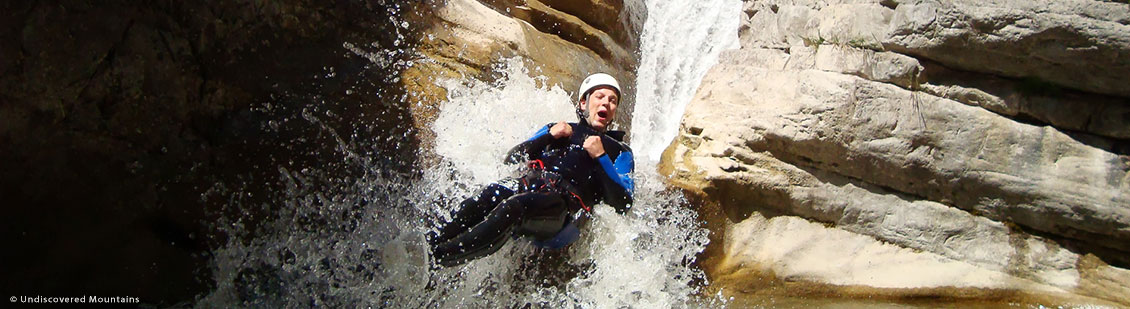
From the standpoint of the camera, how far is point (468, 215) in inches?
141

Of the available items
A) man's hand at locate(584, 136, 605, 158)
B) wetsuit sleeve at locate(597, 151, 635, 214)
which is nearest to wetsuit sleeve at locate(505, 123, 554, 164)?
man's hand at locate(584, 136, 605, 158)

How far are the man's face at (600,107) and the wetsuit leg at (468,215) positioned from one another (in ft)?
3.21

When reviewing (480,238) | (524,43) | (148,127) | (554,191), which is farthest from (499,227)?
(524,43)

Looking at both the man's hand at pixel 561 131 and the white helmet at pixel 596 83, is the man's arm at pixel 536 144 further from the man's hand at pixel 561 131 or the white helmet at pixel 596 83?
the white helmet at pixel 596 83

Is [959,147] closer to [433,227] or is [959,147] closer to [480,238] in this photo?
[480,238]

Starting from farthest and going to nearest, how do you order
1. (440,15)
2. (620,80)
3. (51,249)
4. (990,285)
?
(620,80) → (440,15) → (990,285) → (51,249)

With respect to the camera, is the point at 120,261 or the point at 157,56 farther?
the point at 157,56

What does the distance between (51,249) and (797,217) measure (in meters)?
4.47

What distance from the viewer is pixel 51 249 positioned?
11.8ft

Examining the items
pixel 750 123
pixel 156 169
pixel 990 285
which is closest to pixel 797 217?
pixel 750 123

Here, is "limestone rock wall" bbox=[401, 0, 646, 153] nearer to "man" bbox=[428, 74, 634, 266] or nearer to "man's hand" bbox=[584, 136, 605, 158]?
"man" bbox=[428, 74, 634, 266]

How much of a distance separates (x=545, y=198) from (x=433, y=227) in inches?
23.4

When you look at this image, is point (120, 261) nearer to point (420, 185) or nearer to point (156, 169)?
point (156, 169)

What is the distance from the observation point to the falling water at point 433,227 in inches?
147
